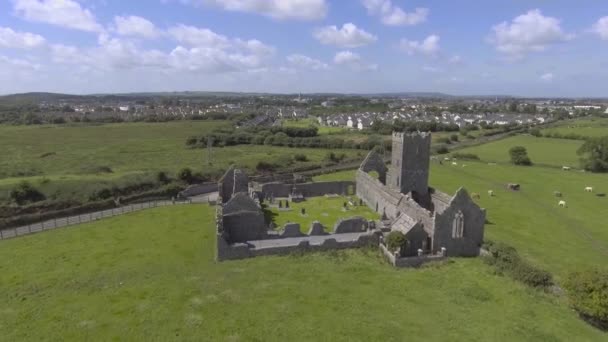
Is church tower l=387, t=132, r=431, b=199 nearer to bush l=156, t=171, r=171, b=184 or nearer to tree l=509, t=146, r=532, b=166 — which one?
bush l=156, t=171, r=171, b=184

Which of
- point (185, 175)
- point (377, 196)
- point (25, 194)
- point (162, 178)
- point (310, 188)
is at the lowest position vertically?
point (25, 194)

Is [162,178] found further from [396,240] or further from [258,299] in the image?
[396,240]

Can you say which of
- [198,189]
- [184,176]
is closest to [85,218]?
[198,189]

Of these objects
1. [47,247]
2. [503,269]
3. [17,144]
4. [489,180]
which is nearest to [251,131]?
[17,144]

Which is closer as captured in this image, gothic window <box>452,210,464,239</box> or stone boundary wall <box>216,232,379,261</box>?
stone boundary wall <box>216,232,379,261</box>

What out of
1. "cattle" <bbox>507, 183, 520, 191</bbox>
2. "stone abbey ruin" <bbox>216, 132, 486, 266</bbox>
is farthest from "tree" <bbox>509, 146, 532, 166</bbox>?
"stone abbey ruin" <bbox>216, 132, 486, 266</bbox>
